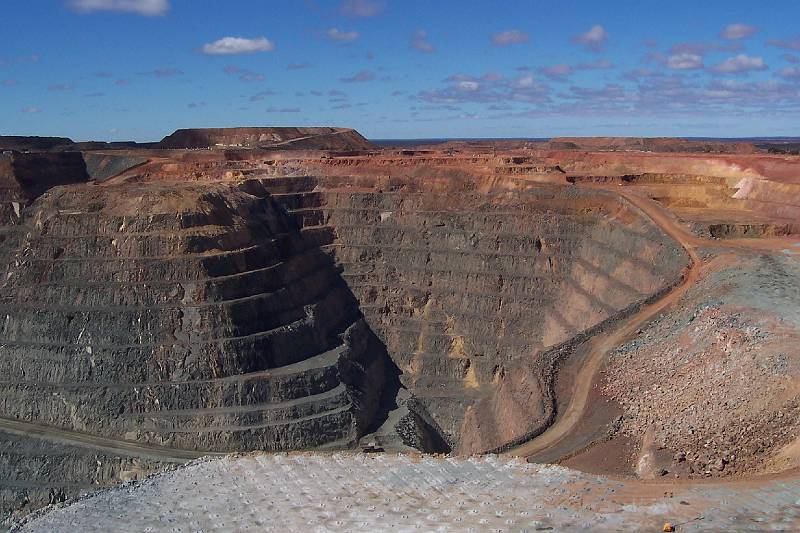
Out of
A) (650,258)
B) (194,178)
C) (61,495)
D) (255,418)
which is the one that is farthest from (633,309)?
(194,178)

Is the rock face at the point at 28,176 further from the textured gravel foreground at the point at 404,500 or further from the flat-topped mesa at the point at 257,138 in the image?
the textured gravel foreground at the point at 404,500

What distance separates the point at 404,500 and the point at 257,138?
122150 millimetres

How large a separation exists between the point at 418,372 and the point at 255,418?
59.2ft

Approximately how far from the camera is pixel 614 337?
122 ft

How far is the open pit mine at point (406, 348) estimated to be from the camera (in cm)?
2083

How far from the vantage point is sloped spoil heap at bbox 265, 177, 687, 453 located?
161 ft

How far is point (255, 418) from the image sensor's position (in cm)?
4219

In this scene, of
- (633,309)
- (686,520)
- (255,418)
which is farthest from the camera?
(255,418)

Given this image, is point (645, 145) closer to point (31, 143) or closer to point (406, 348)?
point (406, 348)

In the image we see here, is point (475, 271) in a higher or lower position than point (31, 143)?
lower

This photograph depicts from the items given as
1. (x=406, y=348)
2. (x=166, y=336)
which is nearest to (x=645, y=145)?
(x=406, y=348)

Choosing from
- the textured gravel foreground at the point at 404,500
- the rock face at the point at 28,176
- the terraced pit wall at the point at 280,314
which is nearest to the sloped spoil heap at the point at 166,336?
the terraced pit wall at the point at 280,314

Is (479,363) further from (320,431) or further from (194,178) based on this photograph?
(194,178)

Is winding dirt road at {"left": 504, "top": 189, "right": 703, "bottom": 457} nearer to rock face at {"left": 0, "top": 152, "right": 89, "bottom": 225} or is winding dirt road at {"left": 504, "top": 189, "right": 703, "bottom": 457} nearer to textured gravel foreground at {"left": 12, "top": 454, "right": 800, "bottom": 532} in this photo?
textured gravel foreground at {"left": 12, "top": 454, "right": 800, "bottom": 532}
